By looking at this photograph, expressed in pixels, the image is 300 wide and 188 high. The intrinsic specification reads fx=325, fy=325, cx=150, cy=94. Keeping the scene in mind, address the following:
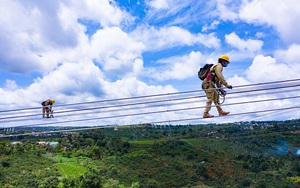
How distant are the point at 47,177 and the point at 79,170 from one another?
8.78 m

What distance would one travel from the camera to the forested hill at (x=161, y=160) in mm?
46938

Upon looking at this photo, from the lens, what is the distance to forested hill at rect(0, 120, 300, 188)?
154 ft

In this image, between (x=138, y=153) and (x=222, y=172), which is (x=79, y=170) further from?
(x=222, y=172)

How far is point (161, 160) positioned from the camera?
192 feet

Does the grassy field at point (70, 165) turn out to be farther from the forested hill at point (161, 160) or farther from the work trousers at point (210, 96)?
the work trousers at point (210, 96)

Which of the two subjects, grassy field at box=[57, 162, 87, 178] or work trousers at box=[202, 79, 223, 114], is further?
grassy field at box=[57, 162, 87, 178]

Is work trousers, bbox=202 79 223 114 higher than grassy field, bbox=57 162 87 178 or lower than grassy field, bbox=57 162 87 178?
lower

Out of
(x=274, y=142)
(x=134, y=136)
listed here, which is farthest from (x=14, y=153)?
(x=274, y=142)

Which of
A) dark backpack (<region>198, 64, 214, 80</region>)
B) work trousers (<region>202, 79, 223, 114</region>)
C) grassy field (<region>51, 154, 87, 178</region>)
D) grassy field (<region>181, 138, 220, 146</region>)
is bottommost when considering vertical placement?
work trousers (<region>202, 79, 223, 114</region>)

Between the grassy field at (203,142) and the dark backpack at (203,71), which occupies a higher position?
the grassy field at (203,142)

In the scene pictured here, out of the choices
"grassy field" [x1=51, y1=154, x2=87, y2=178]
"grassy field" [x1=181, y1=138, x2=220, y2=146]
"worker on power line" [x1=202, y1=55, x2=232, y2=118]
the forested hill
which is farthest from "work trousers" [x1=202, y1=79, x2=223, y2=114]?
"grassy field" [x1=181, y1=138, x2=220, y2=146]

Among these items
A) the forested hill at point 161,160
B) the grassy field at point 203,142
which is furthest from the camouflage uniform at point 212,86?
the grassy field at point 203,142

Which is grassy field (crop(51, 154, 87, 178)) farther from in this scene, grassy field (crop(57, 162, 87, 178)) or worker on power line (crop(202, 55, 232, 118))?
worker on power line (crop(202, 55, 232, 118))

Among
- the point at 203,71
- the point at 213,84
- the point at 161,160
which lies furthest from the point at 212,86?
the point at 161,160
